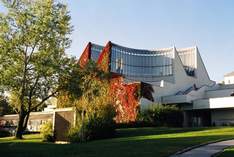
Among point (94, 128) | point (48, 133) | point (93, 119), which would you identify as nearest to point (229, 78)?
point (48, 133)

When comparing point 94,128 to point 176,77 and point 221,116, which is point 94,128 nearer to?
point 221,116

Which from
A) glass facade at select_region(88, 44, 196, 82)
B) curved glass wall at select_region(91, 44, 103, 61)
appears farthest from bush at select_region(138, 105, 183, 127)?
glass facade at select_region(88, 44, 196, 82)

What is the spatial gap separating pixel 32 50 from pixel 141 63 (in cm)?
3829

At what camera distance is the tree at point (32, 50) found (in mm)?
38062

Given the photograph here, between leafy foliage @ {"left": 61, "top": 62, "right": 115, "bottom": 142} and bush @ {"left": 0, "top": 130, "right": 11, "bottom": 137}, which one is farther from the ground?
leafy foliage @ {"left": 61, "top": 62, "right": 115, "bottom": 142}

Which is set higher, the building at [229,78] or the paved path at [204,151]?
the building at [229,78]

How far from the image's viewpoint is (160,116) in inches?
1790

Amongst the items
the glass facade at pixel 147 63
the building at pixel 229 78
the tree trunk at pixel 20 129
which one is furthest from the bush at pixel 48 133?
the building at pixel 229 78

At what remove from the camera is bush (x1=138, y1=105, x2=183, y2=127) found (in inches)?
1770

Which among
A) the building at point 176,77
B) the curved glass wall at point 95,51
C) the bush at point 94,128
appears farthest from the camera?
the curved glass wall at point 95,51

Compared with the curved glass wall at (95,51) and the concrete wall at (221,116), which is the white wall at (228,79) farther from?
the curved glass wall at (95,51)

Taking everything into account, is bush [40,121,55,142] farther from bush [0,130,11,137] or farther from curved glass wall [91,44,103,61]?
curved glass wall [91,44,103,61]

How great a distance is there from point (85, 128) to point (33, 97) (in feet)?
44.0

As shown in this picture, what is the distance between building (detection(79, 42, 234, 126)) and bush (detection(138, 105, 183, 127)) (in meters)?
4.29
